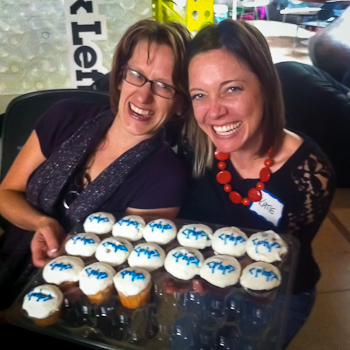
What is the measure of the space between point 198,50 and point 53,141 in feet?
1.43

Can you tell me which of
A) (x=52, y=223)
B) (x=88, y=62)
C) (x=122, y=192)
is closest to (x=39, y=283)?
(x=52, y=223)

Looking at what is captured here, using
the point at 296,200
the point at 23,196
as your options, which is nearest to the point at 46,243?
the point at 23,196

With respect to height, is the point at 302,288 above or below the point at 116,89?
below

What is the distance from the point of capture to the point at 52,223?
792mm

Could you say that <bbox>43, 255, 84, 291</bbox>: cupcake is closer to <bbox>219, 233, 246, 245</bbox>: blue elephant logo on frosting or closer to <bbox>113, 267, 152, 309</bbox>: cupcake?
<bbox>113, 267, 152, 309</bbox>: cupcake

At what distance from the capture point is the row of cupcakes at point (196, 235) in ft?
2.23

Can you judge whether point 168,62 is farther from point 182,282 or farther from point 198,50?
point 182,282

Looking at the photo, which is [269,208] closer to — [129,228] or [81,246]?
[129,228]

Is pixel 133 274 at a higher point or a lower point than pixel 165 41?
lower

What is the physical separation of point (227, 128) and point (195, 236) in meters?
0.24

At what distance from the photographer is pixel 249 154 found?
31.1 inches

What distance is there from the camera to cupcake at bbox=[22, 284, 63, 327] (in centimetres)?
59

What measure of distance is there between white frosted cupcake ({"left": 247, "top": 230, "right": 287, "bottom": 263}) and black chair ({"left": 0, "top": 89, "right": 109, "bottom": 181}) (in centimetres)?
57

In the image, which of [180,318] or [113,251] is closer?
[180,318]
